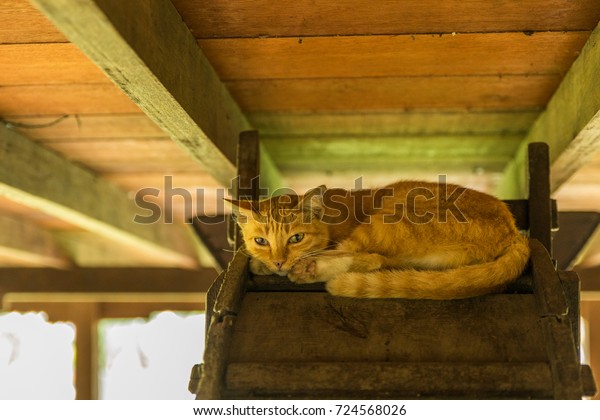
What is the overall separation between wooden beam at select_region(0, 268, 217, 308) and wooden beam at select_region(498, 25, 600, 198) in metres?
3.35

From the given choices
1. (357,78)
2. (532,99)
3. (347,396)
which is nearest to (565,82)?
(532,99)

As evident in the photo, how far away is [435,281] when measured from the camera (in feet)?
5.94

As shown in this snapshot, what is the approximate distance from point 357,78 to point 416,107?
0.42 m

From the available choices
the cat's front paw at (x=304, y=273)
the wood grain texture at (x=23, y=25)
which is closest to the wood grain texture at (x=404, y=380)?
the cat's front paw at (x=304, y=273)

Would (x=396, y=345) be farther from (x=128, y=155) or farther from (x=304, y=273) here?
(x=128, y=155)

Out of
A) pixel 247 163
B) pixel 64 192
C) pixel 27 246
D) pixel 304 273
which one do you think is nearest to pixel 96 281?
pixel 27 246

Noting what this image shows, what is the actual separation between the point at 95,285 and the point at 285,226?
3.45 m

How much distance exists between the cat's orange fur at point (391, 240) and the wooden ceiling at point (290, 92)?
0.38 m

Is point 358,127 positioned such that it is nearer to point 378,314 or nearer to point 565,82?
point 565,82

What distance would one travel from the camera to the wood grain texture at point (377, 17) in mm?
1755

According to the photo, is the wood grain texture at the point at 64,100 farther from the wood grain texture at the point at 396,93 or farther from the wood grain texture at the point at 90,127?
the wood grain texture at the point at 396,93

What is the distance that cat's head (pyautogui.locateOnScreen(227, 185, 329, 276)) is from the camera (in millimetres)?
2254

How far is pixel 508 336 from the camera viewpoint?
5.48 ft

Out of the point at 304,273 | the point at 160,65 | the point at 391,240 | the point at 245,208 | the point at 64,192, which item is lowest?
the point at 304,273
